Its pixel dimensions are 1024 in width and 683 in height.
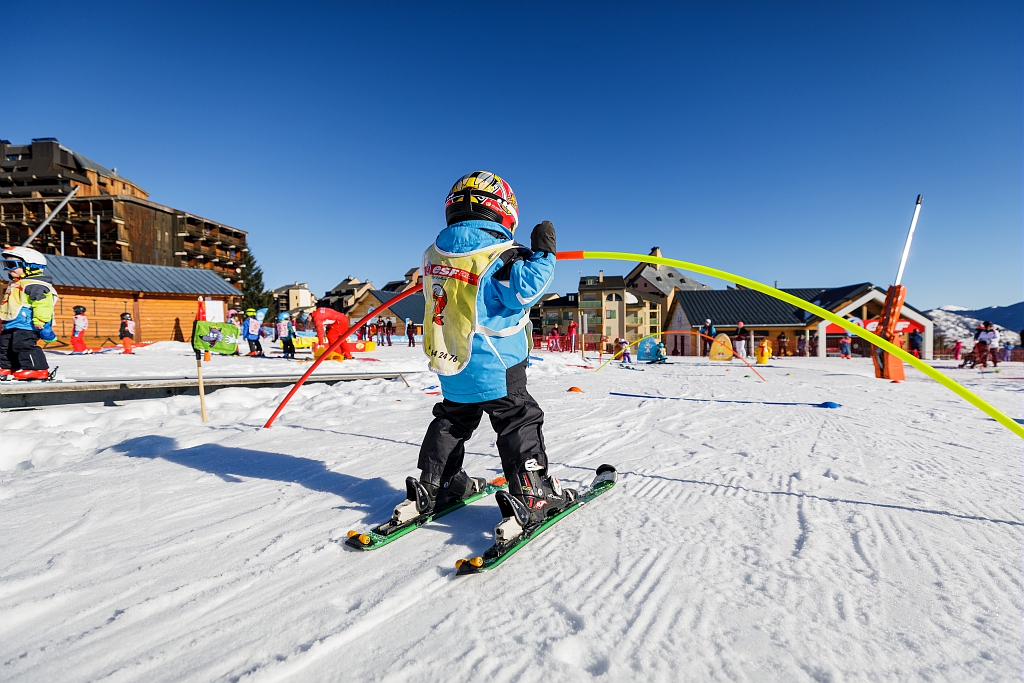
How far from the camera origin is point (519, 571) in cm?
204

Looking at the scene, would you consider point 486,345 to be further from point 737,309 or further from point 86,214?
point 86,214

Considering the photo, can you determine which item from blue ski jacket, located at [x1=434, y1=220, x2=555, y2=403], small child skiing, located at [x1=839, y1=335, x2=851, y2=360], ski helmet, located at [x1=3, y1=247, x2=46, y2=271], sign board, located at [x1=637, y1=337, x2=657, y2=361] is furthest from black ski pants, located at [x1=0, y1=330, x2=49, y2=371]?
small child skiing, located at [x1=839, y1=335, x2=851, y2=360]

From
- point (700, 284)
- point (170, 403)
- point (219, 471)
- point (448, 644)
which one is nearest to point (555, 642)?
point (448, 644)

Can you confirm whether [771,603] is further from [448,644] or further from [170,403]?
[170,403]

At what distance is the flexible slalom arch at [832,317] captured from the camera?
2.38 meters

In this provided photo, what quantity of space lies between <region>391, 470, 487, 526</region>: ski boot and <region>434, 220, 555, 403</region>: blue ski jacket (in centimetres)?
48

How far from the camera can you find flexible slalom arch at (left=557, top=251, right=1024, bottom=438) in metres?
2.38

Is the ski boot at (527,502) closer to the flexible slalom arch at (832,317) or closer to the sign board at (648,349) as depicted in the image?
the flexible slalom arch at (832,317)

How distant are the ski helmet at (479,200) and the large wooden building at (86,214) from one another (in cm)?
4492

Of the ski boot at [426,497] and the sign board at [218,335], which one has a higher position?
the sign board at [218,335]

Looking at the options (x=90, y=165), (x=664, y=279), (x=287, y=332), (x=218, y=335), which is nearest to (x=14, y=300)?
(x=218, y=335)

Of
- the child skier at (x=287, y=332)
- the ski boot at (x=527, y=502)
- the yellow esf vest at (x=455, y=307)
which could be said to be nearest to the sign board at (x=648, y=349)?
the child skier at (x=287, y=332)

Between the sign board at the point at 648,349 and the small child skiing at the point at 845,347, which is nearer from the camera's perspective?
the sign board at the point at 648,349

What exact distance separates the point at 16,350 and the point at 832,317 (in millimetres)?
10182
